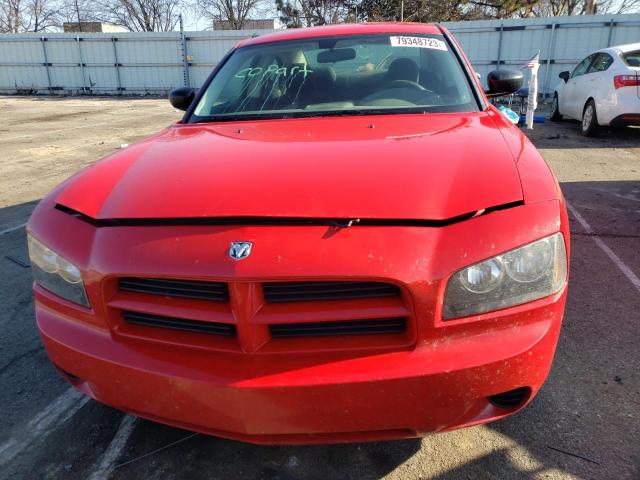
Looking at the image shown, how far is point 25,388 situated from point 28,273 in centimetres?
164

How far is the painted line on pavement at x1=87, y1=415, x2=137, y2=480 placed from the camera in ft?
6.12

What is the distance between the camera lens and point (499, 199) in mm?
1574

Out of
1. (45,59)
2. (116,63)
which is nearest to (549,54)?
(116,63)

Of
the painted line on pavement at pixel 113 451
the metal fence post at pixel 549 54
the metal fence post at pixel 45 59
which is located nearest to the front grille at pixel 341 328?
the painted line on pavement at pixel 113 451

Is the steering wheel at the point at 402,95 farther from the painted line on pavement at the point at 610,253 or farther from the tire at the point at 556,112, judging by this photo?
the tire at the point at 556,112

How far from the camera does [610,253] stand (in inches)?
152

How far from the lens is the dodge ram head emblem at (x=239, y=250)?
1451mm

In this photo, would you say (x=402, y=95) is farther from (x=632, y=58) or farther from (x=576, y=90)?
(x=576, y=90)

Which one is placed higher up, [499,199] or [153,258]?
[499,199]

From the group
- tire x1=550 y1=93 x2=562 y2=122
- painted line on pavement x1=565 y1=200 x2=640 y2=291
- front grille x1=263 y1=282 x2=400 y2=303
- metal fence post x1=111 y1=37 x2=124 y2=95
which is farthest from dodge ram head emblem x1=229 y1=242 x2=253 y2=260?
metal fence post x1=111 y1=37 x2=124 y2=95

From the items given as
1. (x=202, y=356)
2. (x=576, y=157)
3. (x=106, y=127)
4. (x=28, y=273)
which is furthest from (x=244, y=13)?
(x=202, y=356)

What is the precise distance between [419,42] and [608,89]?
6.75m

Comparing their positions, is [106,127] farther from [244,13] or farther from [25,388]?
[244,13]

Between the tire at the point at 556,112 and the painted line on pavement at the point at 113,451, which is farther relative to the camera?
the tire at the point at 556,112
